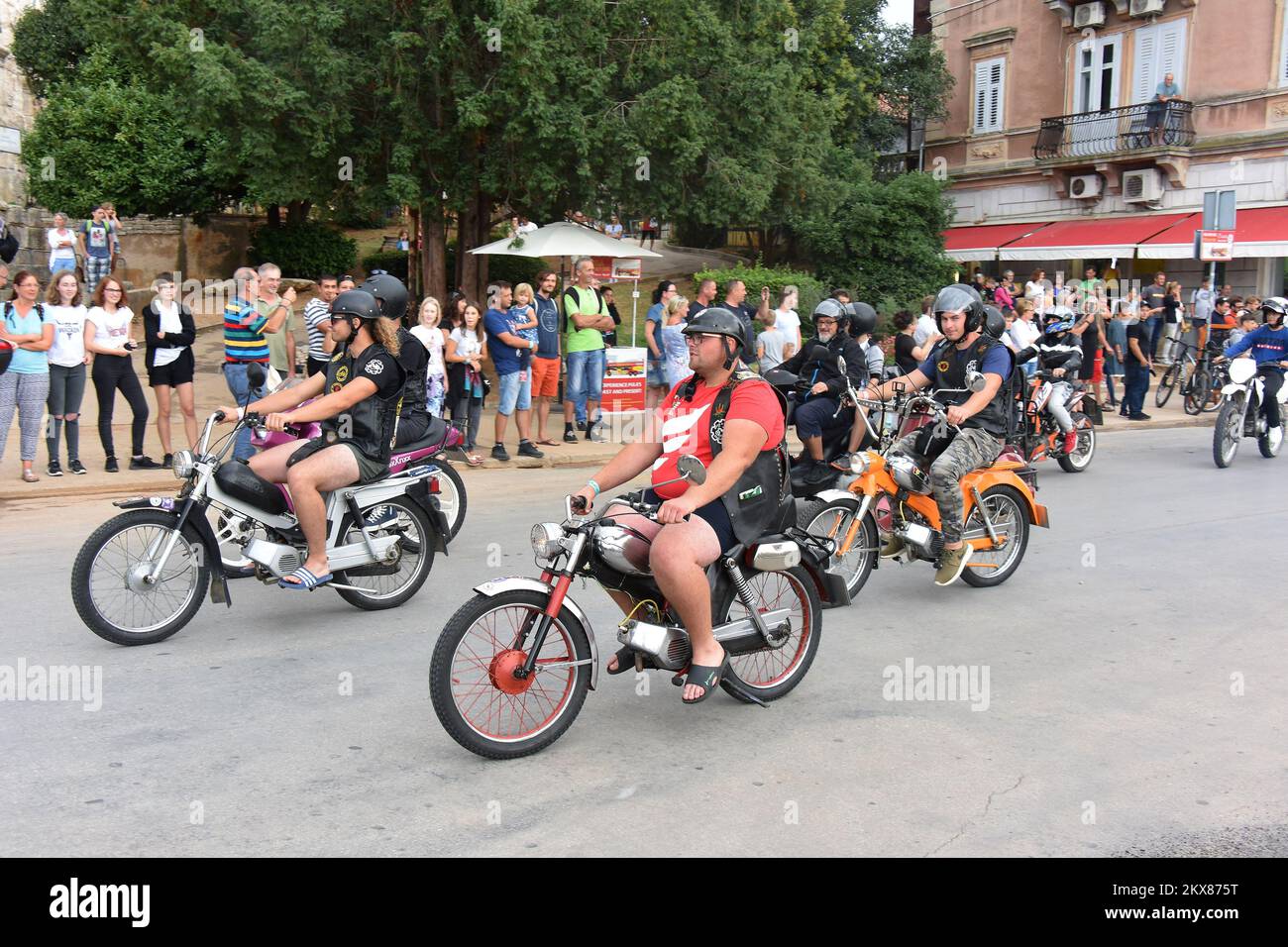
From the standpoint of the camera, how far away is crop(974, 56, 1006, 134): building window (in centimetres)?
3388

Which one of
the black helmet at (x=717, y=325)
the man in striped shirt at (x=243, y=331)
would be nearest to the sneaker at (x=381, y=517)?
the black helmet at (x=717, y=325)

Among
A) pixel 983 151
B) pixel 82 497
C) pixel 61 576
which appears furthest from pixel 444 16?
pixel 983 151

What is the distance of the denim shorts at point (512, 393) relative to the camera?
13.6m

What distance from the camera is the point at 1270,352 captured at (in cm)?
1419

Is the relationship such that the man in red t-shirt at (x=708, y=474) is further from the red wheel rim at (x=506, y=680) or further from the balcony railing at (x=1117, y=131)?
the balcony railing at (x=1117, y=131)

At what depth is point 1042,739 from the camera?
5336 millimetres

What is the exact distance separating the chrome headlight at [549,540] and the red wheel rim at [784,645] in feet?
3.79

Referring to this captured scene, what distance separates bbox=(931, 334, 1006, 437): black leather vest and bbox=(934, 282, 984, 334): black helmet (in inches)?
4.8

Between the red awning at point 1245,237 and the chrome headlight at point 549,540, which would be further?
the red awning at point 1245,237

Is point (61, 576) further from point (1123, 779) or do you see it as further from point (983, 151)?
point (983, 151)

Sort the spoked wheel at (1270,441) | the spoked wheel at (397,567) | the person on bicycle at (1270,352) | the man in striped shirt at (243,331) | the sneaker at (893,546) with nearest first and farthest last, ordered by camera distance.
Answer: the spoked wheel at (397,567) < the sneaker at (893,546) < the man in striped shirt at (243,331) < the person on bicycle at (1270,352) < the spoked wheel at (1270,441)

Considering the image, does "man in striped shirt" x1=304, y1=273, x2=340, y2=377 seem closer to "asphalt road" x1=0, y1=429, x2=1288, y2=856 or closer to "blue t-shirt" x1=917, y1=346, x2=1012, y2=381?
"asphalt road" x1=0, y1=429, x2=1288, y2=856

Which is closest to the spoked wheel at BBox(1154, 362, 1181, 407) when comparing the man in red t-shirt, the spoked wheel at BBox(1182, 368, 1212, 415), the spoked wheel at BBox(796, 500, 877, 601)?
the spoked wheel at BBox(1182, 368, 1212, 415)

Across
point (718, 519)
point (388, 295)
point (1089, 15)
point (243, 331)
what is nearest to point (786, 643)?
point (718, 519)
